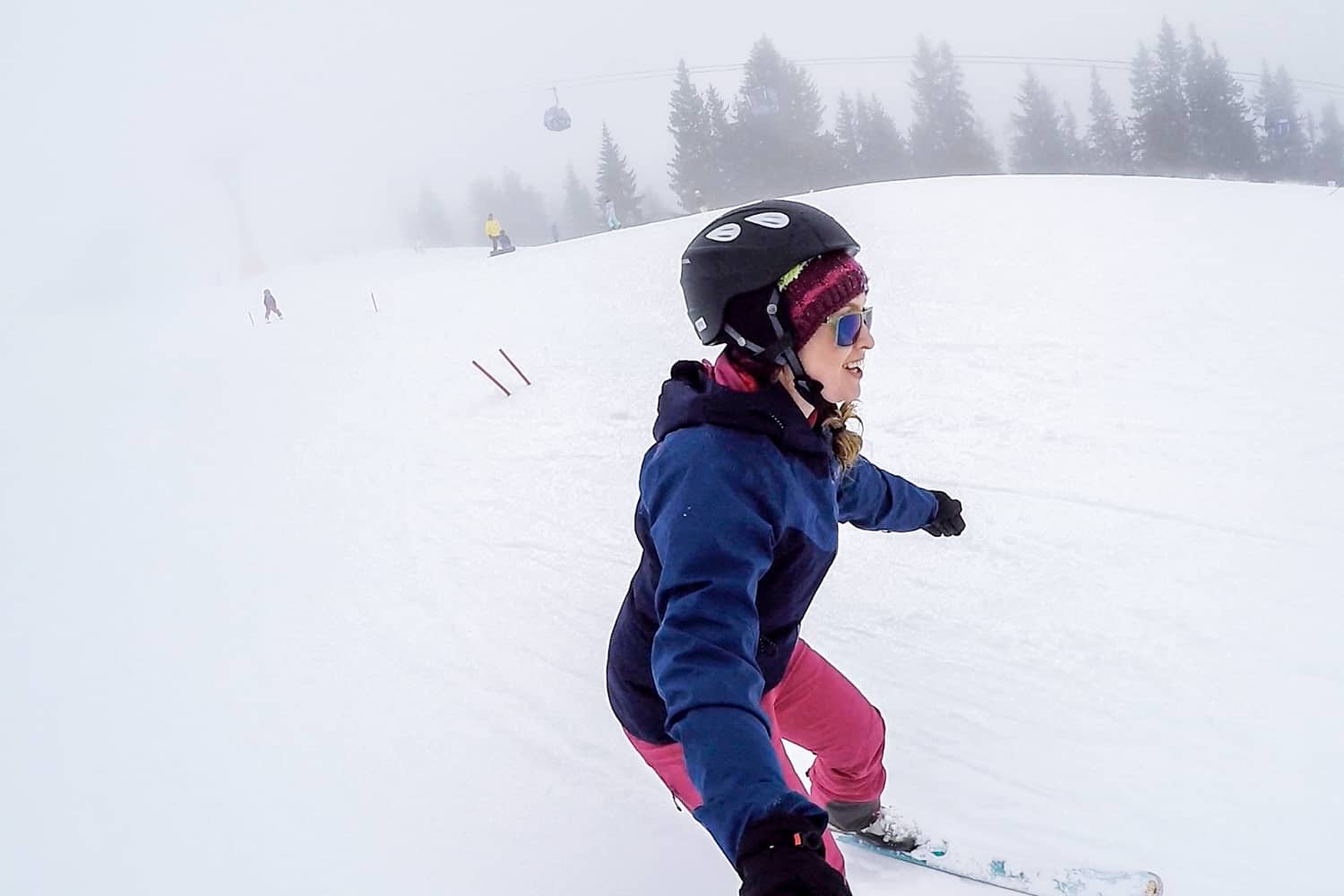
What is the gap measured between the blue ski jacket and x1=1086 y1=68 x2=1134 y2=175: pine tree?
164ft

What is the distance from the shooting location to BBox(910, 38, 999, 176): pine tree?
148 feet

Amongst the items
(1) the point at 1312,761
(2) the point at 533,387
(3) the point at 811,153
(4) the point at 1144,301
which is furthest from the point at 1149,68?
(1) the point at 1312,761

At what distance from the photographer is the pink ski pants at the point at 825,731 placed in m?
2.29

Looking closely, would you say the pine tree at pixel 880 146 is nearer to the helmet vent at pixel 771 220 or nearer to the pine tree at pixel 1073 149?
the pine tree at pixel 1073 149

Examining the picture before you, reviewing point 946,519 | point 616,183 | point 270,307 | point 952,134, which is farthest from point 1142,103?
point 946,519

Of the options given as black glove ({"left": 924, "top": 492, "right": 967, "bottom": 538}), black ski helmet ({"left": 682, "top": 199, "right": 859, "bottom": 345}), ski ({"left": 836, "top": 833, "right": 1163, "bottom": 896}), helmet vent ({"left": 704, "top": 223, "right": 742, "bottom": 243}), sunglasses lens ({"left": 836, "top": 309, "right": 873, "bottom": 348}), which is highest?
helmet vent ({"left": 704, "top": 223, "right": 742, "bottom": 243})

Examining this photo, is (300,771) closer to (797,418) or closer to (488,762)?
(488,762)

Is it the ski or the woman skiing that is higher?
the woman skiing

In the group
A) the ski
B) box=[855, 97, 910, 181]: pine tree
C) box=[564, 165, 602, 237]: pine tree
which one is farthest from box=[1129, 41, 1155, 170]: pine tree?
the ski

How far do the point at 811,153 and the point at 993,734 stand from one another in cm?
4309

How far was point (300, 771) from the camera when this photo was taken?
12.1ft

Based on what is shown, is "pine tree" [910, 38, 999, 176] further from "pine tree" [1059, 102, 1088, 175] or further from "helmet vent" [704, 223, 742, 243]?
"helmet vent" [704, 223, 742, 243]

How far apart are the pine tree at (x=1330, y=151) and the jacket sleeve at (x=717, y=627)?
205 ft

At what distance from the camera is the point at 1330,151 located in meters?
51.9
